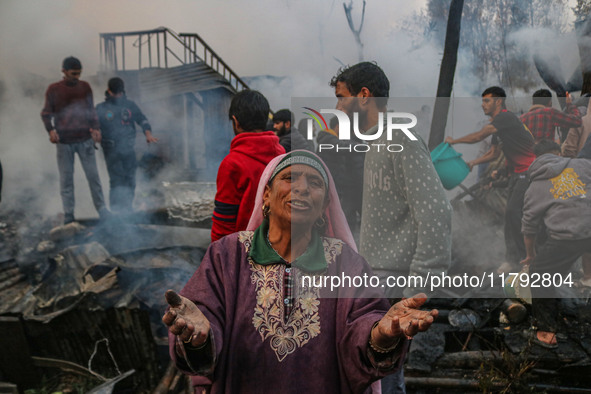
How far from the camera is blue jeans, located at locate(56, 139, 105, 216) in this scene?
4797mm

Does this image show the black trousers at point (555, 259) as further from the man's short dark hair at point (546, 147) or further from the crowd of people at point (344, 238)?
the man's short dark hair at point (546, 147)

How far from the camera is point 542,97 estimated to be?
114 inches

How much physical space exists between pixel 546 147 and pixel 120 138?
4296mm

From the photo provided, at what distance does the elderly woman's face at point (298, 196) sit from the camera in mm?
1722

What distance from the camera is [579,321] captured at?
3375 mm

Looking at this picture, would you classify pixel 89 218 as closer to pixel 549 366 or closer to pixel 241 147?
pixel 241 147

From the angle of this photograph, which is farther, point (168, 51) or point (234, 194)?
point (168, 51)

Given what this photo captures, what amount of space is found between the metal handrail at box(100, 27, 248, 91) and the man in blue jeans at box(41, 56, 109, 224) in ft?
1.18

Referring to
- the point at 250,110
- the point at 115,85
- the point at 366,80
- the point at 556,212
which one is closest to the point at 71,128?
the point at 115,85

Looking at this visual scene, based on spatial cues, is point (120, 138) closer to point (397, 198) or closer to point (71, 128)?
point (71, 128)

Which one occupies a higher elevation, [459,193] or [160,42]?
[160,42]

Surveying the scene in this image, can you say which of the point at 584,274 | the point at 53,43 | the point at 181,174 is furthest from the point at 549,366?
the point at 53,43

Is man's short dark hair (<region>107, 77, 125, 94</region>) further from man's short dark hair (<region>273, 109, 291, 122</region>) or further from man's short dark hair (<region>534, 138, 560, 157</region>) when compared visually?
man's short dark hair (<region>534, 138, 560, 157</region>)

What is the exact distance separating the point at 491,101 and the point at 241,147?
1.75 meters
